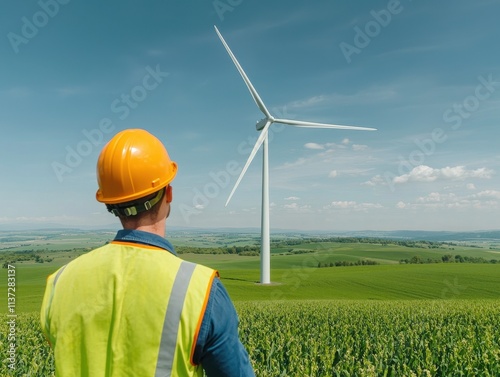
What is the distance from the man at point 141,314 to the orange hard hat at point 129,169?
0.54 feet

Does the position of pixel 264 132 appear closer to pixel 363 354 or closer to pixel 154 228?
pixel 363 354

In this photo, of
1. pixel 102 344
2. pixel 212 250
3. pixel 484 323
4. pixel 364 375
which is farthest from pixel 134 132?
pixel 212 250

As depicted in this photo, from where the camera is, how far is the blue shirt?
90.9 inches

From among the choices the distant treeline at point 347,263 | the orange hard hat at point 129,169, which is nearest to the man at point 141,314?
the orange hard hat at point 129,169

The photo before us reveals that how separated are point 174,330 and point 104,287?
535 millimetres

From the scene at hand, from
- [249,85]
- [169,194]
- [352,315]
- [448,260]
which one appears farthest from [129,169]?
[448,260]

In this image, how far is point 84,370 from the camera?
2473mm

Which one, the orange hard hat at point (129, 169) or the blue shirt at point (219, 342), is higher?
the orange hard hat at point (129, 169)

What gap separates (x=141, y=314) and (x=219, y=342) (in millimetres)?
493

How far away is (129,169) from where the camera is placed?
2844 mm

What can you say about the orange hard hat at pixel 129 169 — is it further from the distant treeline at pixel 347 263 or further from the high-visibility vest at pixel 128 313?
the distant treeline at pixel 347 263

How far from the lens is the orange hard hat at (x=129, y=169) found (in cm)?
282

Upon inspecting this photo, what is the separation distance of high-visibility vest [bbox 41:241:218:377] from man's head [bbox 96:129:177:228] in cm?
29

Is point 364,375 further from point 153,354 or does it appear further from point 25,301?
point 25,301
